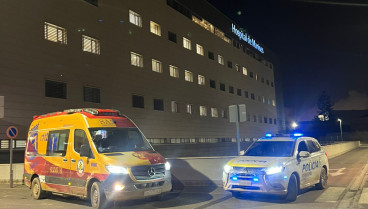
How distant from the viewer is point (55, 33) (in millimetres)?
21031

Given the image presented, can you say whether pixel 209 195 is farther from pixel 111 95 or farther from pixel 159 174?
pixel 111 95

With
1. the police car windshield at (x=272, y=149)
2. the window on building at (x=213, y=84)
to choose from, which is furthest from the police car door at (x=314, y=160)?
the window on building at (x=213, y=84)

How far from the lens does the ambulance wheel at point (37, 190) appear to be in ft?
34.4

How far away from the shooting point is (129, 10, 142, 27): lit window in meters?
27.7

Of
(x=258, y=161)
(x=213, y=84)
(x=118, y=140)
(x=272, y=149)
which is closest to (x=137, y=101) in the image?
(x=213, y=84)

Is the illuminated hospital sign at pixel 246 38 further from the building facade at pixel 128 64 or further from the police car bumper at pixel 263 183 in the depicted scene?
the police car bumper at pixel 263 183

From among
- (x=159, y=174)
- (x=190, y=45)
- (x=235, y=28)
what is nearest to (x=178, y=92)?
(x=190, y=45)

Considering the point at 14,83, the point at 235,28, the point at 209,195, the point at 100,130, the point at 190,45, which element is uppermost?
the point at 235,28

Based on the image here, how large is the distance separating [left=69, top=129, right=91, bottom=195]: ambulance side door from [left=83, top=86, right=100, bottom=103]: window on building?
44.1 feet

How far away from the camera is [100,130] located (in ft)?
30.5

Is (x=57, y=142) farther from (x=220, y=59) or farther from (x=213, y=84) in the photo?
(x=220, y=59)

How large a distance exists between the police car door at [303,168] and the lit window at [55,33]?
16.3 metres

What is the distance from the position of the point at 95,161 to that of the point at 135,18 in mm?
21576

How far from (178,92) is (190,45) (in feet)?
21.0
